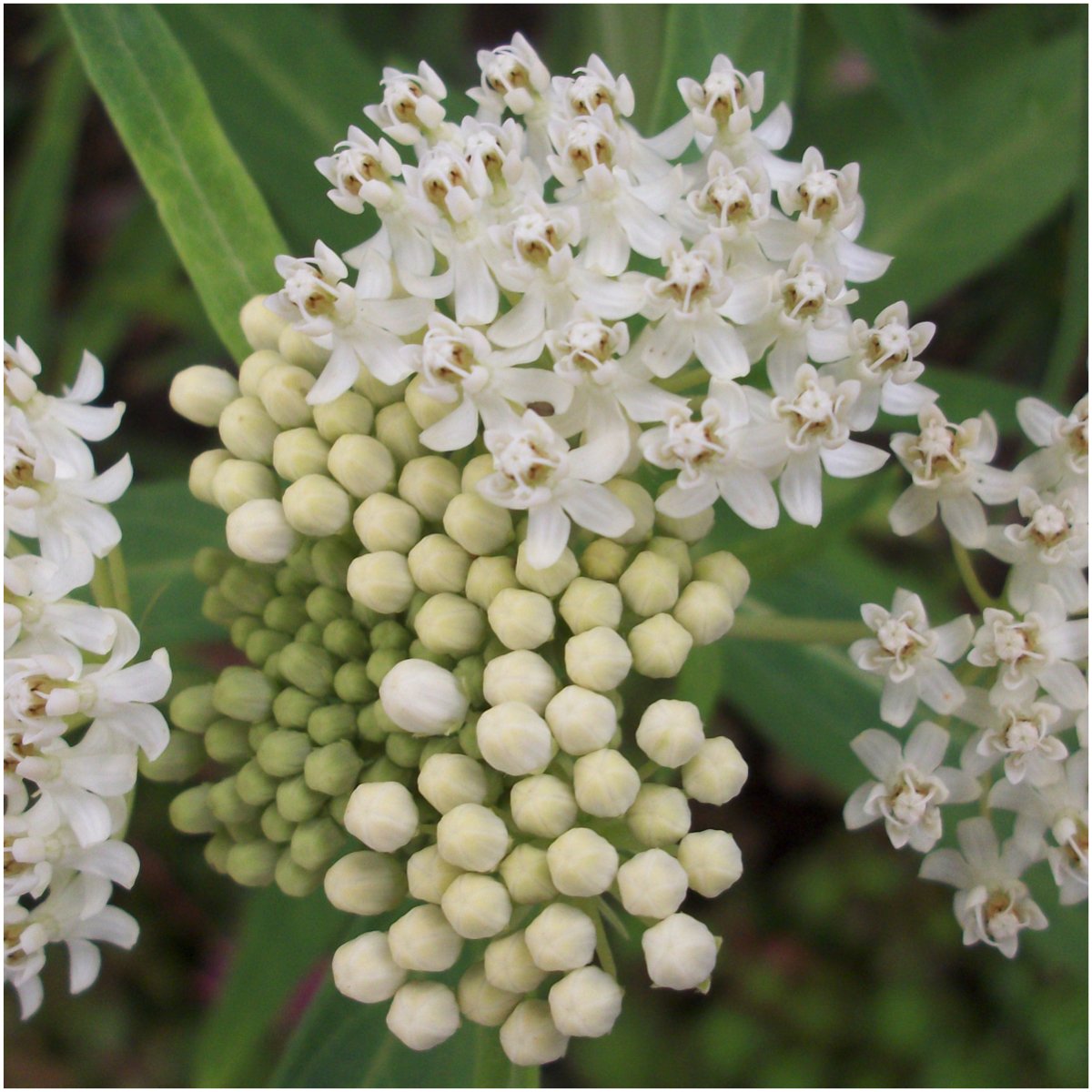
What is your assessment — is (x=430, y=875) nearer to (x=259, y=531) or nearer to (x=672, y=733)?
(x=672, y=733)

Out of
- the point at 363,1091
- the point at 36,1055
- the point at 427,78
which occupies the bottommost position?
the point at 36,1055

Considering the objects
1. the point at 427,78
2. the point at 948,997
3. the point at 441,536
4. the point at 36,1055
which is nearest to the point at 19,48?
the point at 427,78

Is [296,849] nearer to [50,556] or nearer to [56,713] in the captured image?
[56,713]

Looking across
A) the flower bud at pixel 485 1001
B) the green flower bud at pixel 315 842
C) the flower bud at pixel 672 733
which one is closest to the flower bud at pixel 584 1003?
the flower bud at pixel 485 1001

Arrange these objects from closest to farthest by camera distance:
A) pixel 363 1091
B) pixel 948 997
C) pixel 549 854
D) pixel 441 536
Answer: pixel 549 854 → pixel 441 536 → pixel 363 1091 → pixel 948 997

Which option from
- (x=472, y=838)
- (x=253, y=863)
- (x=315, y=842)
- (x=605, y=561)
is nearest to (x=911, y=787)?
(x=605, y=561)

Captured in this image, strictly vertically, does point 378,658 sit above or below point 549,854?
above

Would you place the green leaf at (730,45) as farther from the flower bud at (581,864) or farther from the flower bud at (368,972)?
the flower bud at (368,972)

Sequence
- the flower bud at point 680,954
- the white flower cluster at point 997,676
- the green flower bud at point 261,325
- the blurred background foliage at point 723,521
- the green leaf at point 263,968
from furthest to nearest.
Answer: the green leaf at point 263,968, the blurred background foliage at point 723,521, the green flower bud at point 261,325, the white flower cluster at point 997,676, the flower bud at point 680,954
